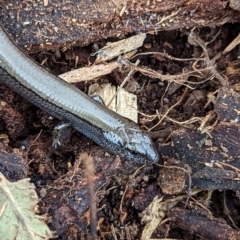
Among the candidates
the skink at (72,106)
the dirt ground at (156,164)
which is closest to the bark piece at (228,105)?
the dirt ground at (156,164)

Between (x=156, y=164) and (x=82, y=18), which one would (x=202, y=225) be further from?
(x=82, y=18)

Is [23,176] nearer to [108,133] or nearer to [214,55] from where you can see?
[108,133]

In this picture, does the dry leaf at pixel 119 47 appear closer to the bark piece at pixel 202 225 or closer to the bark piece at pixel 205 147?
the bark piece at pixel 205 147

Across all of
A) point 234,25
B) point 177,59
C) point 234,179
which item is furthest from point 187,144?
point 234,25

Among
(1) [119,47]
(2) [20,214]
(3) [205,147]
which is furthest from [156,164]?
(2) [20,214]

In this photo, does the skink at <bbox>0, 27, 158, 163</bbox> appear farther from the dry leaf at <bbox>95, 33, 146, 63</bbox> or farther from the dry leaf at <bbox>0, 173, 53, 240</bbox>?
the dry leaf at <bbox>0, 173, 53, 240</bbox>
